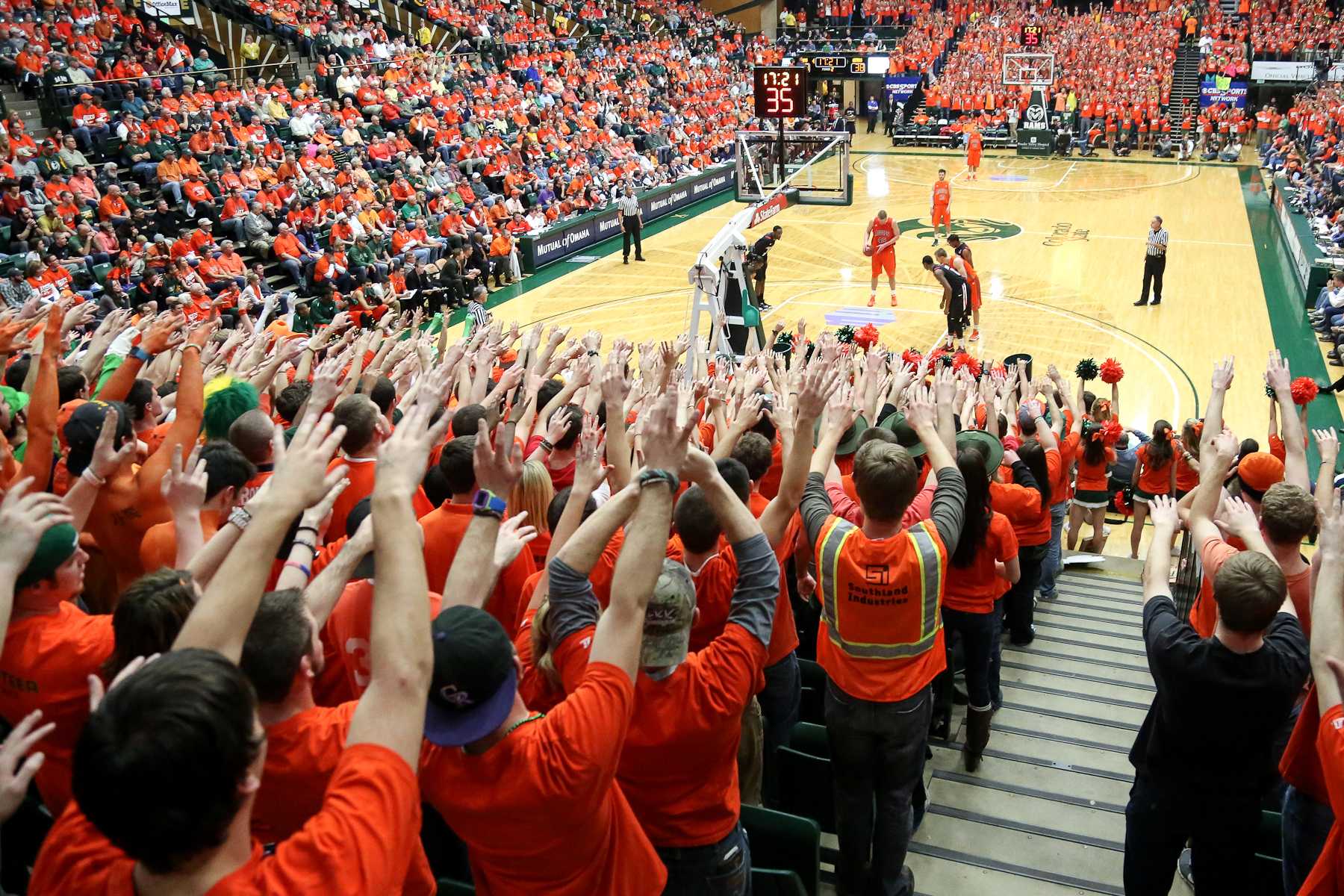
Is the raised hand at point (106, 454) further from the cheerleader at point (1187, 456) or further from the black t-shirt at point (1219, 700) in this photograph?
the cheerleader at point (1187, 456)

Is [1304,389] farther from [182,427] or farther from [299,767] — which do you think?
[299,767]

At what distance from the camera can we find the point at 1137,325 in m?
17.1

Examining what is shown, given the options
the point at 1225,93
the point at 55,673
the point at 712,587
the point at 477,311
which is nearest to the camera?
the point at 55,673

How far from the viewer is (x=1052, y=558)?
8.34 m

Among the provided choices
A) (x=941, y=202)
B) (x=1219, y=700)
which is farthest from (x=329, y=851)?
(x=941, y=202)

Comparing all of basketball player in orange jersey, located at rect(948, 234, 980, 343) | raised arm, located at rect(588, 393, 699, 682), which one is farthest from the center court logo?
raised arm, located at rect(588, 393, 699, 682)

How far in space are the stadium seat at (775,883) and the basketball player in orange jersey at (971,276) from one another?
13.6 m

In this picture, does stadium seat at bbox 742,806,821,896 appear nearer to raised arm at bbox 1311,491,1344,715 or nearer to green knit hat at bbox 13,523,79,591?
raised arm at bbox 1311,491,1344,715

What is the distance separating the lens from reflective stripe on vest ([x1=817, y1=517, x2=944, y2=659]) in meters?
3.66

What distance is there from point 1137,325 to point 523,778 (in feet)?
55.9

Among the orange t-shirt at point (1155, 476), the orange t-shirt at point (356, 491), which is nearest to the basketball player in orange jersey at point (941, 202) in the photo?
the orange t-shirt at point (1155, 476)

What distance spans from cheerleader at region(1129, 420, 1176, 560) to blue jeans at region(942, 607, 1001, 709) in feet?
16.5

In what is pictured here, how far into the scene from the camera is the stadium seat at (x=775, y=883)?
129 inches

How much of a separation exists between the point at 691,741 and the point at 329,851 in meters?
1.26
